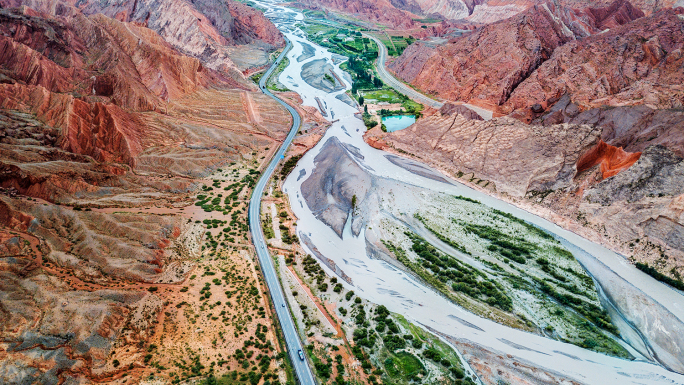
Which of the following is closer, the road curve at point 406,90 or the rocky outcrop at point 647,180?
the rocky outcrop at point 647,180

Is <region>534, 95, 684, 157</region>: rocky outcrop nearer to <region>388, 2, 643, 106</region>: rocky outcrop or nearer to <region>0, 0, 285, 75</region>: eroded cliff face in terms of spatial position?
<region>388, 2, 643, 106</region>: rocky outcrop

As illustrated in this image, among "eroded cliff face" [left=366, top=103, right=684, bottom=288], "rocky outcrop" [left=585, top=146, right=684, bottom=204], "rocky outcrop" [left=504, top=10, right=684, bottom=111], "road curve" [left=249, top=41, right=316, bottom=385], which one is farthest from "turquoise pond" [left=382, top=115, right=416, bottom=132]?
"rocky outcrop" [left=585, top=146, right=684, bottom=204]

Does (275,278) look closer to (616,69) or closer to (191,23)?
(616,69)

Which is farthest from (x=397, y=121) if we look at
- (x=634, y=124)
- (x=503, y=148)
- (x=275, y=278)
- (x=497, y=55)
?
(x=275, y=278)

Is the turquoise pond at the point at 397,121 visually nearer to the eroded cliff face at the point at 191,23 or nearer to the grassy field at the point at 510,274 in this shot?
the grassy field at the point at 510,274

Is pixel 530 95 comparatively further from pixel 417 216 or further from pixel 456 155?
pixel 417 216

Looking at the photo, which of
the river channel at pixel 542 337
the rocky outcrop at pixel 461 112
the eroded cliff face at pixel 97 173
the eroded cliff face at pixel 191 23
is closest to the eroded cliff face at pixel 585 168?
the rocky outcrop at pixel 461 112
